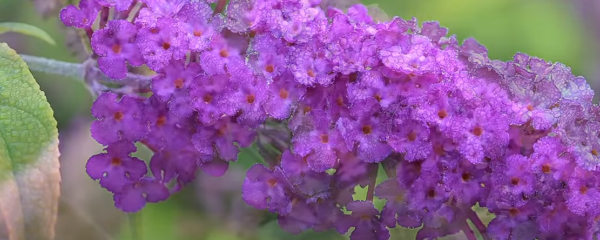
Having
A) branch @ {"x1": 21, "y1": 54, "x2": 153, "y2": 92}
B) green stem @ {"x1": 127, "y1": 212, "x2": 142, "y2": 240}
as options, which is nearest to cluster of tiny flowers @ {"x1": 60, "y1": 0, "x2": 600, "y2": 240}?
branch @ {"x1": 21, "y1": 54, "x2": 153, "y2": 92}

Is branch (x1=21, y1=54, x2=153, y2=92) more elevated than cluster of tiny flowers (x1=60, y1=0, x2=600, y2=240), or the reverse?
cluster of tiny flowers (x1=60, y1=0, x2=600, y2=240)

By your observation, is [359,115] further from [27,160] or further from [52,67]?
[52,67]

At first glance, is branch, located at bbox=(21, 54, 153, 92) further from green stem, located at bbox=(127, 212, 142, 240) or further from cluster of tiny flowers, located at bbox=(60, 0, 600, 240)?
green stem, located at bbox=(127, 212, 142, 240)

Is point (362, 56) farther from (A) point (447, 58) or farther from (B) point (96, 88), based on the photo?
(B) point (96, 88)

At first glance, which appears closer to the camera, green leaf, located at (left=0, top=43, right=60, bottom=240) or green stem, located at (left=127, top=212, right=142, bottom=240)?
green leaf, located at (left=0, top=43, right=60, bottom=240)

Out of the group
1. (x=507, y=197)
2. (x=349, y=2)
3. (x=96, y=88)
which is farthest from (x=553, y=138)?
(x=96, y=88)

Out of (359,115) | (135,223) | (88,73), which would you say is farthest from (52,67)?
(359,115)

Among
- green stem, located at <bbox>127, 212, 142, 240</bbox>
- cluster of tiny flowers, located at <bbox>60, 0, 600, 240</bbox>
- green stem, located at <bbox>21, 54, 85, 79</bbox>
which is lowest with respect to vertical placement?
green stem, located at <bbox>127, 212, 142, 240</bbox>
